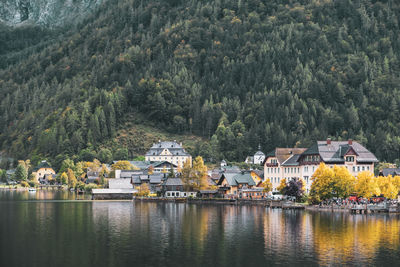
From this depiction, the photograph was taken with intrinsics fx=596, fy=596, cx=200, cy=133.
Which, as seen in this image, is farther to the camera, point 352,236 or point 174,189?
point 174,189

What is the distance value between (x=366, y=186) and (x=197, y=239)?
47.7 meters

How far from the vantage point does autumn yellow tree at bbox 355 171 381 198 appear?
357 ft

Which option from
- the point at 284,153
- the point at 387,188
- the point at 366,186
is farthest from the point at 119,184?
the point at 387,188

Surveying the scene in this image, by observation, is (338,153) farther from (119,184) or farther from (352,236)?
(119,184)

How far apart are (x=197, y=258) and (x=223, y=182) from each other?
84.6m

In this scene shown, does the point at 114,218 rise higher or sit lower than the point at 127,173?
lower

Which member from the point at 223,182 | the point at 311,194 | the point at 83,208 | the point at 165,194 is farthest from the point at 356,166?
the point at 83,208

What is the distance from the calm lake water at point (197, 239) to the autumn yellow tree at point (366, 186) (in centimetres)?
1105

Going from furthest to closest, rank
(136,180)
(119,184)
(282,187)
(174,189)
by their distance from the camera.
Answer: (136,180) → (119,184) → (174,189) → (282,187)

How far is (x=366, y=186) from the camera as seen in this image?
108875 millimetres

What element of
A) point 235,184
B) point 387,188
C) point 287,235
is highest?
point 235,184

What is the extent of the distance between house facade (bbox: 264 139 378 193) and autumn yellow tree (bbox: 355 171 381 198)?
52.0 ft

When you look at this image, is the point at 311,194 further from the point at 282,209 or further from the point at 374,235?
the point at 374,235

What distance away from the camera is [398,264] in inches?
2250
